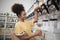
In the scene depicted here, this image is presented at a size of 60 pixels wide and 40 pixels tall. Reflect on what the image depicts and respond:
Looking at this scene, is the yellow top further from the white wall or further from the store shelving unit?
the store shelving unit

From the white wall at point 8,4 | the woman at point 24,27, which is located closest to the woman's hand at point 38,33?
the woman at point 24,27

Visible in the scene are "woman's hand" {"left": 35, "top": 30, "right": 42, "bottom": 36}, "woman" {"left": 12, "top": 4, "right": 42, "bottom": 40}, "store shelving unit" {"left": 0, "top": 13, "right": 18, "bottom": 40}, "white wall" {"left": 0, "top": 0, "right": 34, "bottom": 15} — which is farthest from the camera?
"store shelving unit" {"left": 0, "top": 13, "right": 18, "bottom": 40}

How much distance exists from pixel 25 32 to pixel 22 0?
0.83 m

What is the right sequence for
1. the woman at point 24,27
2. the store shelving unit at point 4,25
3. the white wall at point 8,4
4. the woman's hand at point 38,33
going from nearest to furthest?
the woman's hand at point 38,33
the woman at point 24,27
the white wall at point 8,4
the store shelving unit at point 4,25

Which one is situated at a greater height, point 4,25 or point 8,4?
point 8,4

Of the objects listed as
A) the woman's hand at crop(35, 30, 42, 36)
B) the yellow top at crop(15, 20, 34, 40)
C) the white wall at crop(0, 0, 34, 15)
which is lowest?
the woman's hand at crop(35, 30, 42, 36)

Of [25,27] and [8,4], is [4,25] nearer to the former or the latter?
[8,4]

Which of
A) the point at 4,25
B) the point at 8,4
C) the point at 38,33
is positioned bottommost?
the point at 38,33

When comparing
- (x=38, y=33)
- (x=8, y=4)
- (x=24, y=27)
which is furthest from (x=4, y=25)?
(x=38, y=33)

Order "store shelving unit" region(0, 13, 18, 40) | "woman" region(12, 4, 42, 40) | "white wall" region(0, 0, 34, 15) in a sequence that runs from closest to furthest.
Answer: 1. "woman" region(12, 4, 42, 40)
2. "white wall" region(0, 0, 34, 15)
3. "store shelving unit" region(0, 13, 18, 40)

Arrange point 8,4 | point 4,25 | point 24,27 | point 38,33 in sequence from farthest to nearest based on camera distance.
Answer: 1. point 4,25
2. point 8,4
3. point 24,27
4. point 38,33

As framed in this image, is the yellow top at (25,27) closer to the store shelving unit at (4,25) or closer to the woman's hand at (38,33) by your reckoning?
the woman's hand at (38,33)

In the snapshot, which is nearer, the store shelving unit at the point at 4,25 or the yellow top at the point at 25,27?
the yellow top at the point at 25,27

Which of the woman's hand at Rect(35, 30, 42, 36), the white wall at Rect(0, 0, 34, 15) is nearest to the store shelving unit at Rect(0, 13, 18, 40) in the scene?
the white wall at Rect(0, 0, 34, 15)
